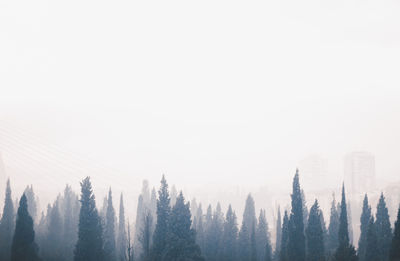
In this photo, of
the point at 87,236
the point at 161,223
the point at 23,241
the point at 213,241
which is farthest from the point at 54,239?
the point at 87,236

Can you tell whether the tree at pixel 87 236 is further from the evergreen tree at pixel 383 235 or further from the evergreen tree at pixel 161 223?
the evergreen tree at pixel 383 235

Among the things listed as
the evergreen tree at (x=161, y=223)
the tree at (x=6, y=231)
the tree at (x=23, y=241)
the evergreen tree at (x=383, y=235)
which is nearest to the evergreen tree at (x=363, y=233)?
the evergreen tree at (x=383, y=235)

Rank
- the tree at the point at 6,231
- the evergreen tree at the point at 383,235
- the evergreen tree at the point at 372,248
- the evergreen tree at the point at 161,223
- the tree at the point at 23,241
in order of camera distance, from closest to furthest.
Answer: the tree at the point at 23,241, the evergreen tree at the point at 161,223, the evergreen tree at the point at 372,248, the evergreen tree at the point at 383,235, the tree at the point at 6,231

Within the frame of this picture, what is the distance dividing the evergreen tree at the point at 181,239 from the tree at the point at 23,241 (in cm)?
1831

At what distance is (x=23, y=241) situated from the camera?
5962cm

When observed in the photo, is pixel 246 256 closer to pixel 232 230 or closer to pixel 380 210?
pixel 232 230

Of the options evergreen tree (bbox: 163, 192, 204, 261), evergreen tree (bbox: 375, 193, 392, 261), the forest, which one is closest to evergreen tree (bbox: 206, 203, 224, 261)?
the forest

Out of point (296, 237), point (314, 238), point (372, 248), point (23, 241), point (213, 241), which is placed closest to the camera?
point (23, 241)

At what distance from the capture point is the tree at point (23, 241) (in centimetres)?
5863

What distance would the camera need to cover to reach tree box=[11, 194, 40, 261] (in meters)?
58.6

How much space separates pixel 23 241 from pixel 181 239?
21.6 m

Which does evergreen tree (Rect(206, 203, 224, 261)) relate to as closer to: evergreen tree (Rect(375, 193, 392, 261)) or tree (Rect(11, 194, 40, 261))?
evergreen tree (Rect(375, 193, 392, 261))

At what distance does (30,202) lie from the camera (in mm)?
119875

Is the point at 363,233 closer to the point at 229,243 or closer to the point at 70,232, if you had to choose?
the point at 229,243
